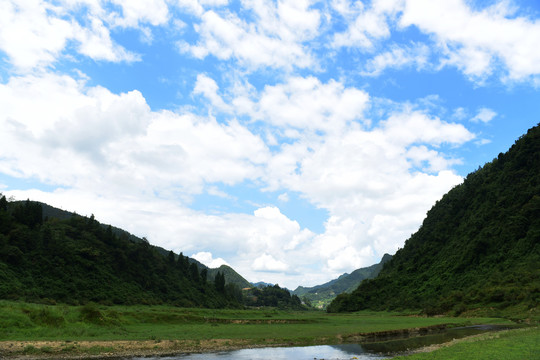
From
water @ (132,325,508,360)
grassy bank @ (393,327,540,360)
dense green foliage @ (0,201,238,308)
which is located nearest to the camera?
grassy bank @ (393,327,540,360)

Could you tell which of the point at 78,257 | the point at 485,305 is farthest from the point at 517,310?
the point at 78,257

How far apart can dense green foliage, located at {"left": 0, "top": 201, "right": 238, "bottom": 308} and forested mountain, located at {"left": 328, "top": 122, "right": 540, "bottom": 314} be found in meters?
94.5

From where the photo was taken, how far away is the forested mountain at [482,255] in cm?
10462

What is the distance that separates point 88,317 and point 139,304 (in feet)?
188

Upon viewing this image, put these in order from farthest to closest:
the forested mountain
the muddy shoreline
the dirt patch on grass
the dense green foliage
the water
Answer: the forested mountain
the dense green foliage
the water
the muddy shoreline
the dirt patch on grass

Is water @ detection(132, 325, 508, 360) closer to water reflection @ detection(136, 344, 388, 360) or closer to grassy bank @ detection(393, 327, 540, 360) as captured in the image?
water reflection @ detection(136, 344, 388, 360)

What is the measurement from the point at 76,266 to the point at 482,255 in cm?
15523

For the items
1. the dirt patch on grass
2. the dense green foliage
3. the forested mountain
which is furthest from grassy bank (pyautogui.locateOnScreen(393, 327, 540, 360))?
the dense green foliage

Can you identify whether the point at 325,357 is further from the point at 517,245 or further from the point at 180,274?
the point at 180,274

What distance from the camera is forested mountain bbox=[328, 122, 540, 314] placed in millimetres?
104625

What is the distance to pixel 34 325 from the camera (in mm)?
51250

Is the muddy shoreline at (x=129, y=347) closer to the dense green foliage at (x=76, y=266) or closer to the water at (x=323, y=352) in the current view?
the water at (x=323, y=352)

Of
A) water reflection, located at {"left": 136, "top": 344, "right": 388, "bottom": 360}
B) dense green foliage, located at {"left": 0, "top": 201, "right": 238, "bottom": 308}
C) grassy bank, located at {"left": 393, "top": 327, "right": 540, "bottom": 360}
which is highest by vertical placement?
dense green foliage, located at {"left": 0, "top": 201, "right": 238, "bottom": 308}

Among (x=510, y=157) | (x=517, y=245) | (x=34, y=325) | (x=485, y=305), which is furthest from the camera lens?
(x=510, y=157)
